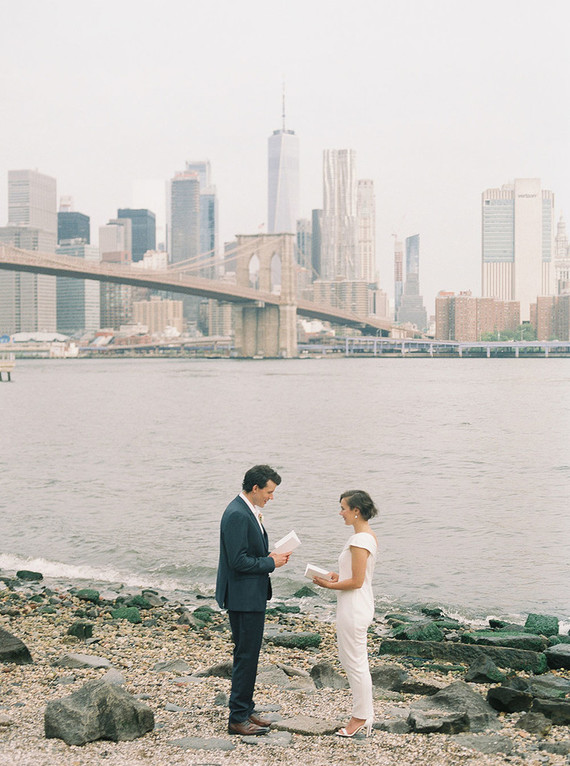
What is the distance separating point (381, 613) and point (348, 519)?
411 centimetres

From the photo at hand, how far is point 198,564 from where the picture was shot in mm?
10500

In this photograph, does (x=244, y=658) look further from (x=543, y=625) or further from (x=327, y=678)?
(x=543, y=625)

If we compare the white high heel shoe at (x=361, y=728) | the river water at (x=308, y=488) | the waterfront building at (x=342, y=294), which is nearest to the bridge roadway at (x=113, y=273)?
the river water at (x=308, y=488)

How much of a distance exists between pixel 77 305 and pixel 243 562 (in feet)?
544

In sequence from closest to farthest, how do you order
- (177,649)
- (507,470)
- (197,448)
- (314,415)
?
(177,649), (507,470), (197,448), (314,415)

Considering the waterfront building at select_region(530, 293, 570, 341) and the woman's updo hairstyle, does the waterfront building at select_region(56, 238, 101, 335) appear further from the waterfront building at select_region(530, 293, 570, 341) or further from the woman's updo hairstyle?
the woman's updo hairstyle

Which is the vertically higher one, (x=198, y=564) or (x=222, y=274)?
(x=222, y=274)

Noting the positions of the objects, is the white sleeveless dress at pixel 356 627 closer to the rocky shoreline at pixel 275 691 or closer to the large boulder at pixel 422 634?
the rocky shoreline at pixel 275 691

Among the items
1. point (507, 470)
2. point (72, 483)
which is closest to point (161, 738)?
point (72, 483)

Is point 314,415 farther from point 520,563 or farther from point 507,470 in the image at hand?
point 520,563

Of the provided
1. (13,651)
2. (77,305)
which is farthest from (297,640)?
(77,305)

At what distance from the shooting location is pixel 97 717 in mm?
4105

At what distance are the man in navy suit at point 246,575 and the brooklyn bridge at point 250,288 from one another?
178 ft

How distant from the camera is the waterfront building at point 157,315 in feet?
535
